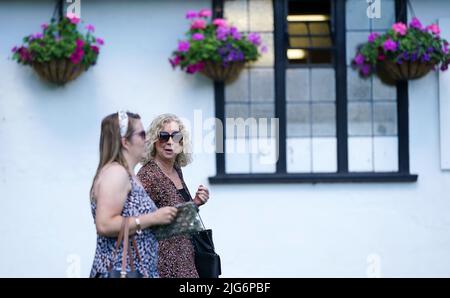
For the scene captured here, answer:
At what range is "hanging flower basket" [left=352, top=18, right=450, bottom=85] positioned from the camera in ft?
29.2

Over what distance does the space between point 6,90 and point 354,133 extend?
10.8ft

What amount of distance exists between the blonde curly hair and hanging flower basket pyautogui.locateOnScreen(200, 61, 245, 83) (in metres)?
2.41

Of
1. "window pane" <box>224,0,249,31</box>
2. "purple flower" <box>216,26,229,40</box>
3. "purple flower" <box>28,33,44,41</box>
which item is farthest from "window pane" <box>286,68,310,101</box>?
"purple flower" <box>28,33,44,41</box>

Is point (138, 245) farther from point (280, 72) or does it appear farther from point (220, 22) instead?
point (280, 72)

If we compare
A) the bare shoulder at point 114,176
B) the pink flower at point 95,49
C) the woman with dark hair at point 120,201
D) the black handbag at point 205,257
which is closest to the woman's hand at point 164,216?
the woman with dark hair at point 120,201

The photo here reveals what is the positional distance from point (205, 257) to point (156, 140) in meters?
0.82

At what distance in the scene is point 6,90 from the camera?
9391mm

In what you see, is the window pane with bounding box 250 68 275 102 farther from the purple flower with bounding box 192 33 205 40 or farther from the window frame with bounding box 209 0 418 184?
the purple flower with bounding box 192 33 205 40

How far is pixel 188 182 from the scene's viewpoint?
935 centimetres

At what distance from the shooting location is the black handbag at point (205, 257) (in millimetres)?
6375

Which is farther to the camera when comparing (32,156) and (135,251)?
(32,156)

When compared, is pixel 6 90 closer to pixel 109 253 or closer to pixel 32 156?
pixel 32 156

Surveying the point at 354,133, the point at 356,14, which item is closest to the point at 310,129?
the point at 354,133
